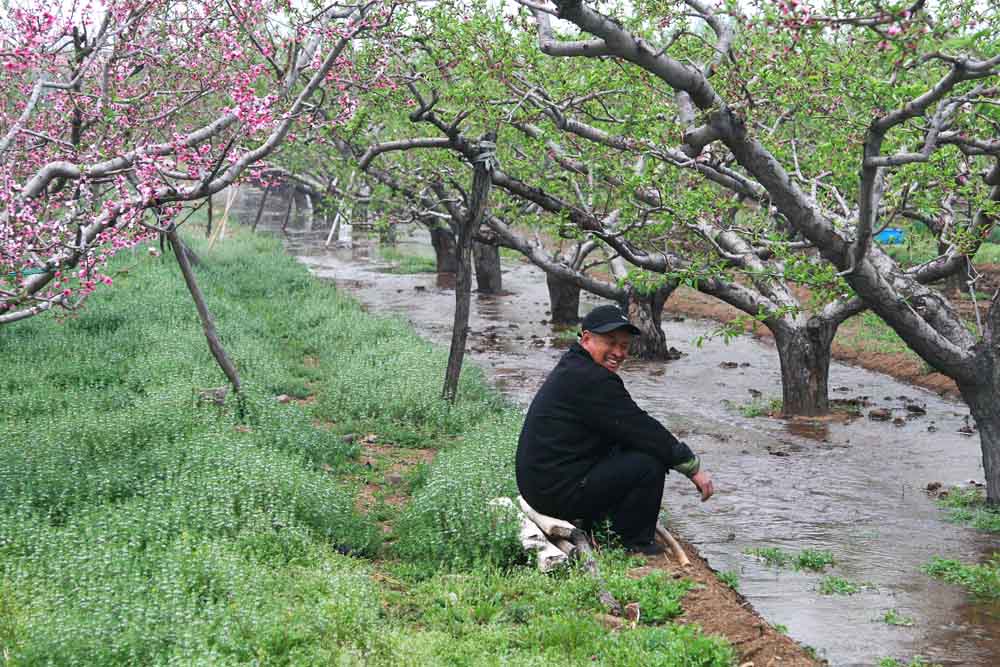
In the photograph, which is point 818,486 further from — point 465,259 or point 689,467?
point 689,467

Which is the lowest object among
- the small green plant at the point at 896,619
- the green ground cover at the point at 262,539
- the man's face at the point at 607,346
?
the green ground cover at the point at 262,539

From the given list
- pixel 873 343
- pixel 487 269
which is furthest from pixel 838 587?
pixel 487 269

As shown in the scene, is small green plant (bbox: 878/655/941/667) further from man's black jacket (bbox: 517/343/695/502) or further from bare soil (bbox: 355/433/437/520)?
bare soil (bbox: 355/433/437/520)

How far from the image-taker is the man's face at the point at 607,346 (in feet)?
22.6

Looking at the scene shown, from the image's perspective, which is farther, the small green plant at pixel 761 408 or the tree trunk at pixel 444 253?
the tree trunk at pixel 444 253

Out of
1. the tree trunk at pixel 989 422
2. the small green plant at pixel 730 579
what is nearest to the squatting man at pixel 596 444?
the small green plant at pixel 730 579

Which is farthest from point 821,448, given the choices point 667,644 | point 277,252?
point 277,252

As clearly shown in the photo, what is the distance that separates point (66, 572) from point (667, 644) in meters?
3.39

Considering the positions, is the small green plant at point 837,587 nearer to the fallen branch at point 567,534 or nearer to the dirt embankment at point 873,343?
the fallen branch at point 567,534

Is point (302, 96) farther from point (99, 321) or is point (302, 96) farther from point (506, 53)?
point (99, 321)

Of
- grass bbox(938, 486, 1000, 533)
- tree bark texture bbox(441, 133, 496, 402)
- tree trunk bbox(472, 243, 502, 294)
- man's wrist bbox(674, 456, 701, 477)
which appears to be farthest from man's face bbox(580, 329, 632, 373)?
tree trunk bbox(472, 243, 502, 294)

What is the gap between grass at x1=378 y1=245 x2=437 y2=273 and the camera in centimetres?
3384

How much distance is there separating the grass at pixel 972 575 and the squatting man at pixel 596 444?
91.5 inches

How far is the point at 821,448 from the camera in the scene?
42.7 ft
